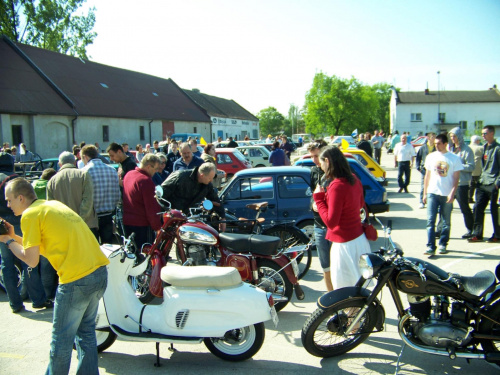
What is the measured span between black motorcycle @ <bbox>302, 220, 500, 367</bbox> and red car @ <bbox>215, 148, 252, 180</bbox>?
1341 centimetres

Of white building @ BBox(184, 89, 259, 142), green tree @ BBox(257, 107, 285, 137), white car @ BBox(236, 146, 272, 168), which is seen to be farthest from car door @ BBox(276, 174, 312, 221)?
green tree @ BBox(257, 107, 285, 137)

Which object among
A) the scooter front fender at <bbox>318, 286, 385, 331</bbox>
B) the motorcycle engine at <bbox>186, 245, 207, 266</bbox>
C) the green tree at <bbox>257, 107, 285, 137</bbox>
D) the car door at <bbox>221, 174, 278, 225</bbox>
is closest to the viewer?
the scooter front fender at <bbox>318, 286, 385, 331</bbox>

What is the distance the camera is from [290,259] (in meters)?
5.23

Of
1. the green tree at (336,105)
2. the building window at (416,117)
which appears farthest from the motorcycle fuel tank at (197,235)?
the building window at (416,117)

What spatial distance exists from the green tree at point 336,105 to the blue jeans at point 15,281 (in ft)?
212

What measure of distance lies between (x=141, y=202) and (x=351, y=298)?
3098mm

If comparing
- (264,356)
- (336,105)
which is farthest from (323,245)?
(336,105)

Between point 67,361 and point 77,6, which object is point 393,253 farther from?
point 77,6

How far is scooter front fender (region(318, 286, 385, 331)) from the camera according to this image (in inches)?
153

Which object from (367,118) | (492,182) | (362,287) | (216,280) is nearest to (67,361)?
(216,280)

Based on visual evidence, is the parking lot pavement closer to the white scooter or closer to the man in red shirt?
the white scooter

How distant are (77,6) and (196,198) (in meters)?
42.6

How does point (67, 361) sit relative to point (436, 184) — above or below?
below

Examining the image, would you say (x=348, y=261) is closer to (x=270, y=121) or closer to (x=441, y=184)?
(x=441, y=184)
